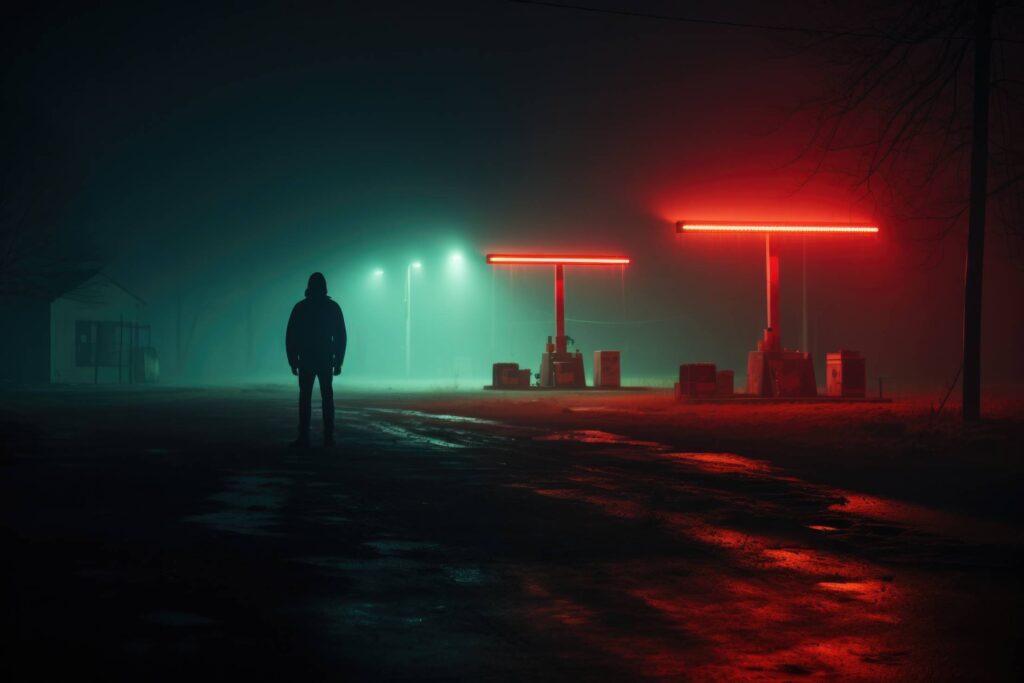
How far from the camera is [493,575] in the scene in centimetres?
666

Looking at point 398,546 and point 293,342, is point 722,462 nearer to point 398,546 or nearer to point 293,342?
point 293,342

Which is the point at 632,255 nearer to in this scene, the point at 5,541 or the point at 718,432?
the point at 718,432

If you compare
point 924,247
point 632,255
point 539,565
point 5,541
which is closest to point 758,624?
point 539,565

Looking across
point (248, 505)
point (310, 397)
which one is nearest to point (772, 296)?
point (310, 397)

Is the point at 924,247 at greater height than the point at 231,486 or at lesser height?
greater

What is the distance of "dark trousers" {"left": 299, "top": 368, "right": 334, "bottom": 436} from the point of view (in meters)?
15.2

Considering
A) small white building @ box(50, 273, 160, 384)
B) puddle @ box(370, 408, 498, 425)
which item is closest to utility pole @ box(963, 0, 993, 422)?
puddle @ box(370, 408, 498, 425)

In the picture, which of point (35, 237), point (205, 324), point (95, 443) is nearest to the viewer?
point (95, 443)

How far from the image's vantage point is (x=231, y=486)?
36.7 feet

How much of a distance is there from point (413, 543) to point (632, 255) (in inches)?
1316

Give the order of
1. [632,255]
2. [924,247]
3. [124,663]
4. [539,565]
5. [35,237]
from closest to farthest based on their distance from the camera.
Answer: [124,663] < [539,565] < [924,247] < [632,255] < [35,237]

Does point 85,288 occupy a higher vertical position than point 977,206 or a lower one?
higher

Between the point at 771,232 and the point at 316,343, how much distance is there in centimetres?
1822

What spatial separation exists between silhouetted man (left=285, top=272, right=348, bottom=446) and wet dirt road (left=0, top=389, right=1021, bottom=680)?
244 centimetres
